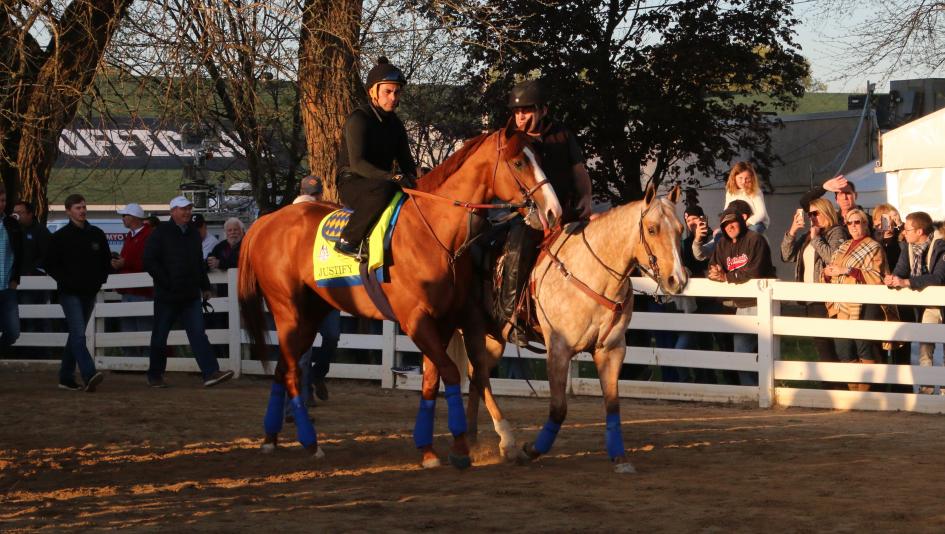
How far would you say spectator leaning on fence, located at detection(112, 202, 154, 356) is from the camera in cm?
1716

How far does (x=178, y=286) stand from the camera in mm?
14469

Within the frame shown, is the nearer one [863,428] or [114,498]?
[114,498]

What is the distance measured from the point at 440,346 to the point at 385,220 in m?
0.97

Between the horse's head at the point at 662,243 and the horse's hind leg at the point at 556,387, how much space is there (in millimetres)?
819

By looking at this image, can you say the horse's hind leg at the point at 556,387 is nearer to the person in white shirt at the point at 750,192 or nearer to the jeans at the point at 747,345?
the jeans at the point at 747,345

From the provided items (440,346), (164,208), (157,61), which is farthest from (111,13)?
(164,208)

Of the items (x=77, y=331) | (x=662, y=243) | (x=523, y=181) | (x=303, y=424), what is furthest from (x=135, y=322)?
(x=662, y=243)

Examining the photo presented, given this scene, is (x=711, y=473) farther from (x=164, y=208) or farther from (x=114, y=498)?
(x=164, y=208)

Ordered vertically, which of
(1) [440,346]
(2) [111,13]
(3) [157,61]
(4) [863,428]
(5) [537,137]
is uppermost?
(2) [111,13]

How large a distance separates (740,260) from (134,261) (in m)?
8.12

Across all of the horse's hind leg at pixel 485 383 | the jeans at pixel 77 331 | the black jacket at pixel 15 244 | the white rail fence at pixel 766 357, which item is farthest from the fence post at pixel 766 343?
the black jacket at pixel 15 244

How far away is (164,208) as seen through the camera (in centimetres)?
4328

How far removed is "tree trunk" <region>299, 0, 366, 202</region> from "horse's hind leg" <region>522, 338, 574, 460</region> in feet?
20.0

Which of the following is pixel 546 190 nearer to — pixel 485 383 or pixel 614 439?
pixel 614 439
